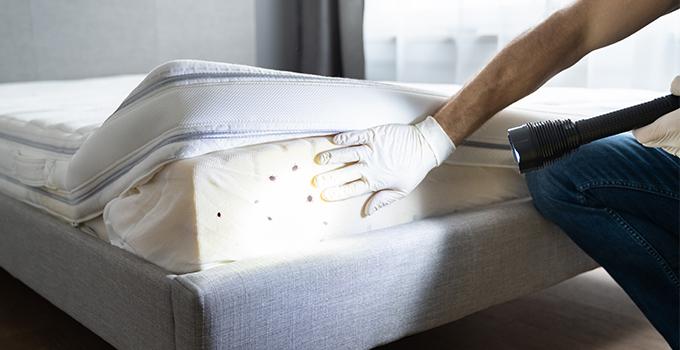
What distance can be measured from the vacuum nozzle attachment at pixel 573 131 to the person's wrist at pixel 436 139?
0.27 metres

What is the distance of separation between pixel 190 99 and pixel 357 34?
2841mm

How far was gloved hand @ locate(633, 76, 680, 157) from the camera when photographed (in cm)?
92

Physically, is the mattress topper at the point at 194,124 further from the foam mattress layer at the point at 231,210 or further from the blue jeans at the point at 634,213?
the blue jeans at the point at 634,213

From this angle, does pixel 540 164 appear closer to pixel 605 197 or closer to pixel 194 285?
pixel 605 197

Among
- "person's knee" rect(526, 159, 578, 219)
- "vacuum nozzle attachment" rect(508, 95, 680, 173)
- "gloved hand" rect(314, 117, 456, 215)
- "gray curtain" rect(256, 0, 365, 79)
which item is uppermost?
"vacuum nozzle attachment" rect(508, 95, 680, 173)

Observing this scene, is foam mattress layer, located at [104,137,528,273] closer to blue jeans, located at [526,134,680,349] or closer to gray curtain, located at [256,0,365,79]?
blue jeans, located at [526,134,680,349]

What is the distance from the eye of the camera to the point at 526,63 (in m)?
1.26

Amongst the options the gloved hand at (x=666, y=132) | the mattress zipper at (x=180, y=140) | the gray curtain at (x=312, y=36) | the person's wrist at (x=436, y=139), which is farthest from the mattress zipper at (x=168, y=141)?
the gray curtain at (x=312, y=36)

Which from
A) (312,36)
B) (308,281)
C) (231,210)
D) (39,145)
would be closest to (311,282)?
(308,281)

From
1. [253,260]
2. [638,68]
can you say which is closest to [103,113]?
[253,260]

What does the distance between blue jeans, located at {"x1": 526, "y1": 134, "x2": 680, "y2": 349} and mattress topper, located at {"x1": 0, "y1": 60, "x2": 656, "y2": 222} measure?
19cm

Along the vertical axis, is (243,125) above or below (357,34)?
above

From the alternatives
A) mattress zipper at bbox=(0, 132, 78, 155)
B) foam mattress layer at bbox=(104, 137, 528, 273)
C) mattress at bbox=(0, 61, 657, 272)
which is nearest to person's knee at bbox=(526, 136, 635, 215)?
mattress at bbox=(0, 61, 657, 272)

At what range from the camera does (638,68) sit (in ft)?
8.97
